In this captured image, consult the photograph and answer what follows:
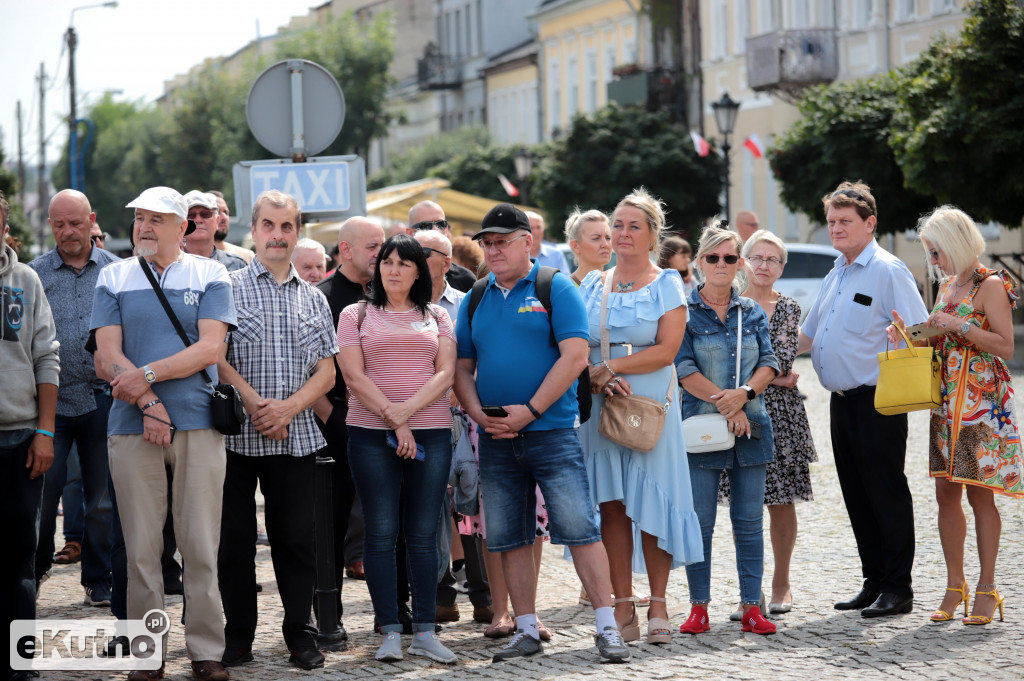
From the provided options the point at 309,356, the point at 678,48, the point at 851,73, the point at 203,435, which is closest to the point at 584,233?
the point at 309,356

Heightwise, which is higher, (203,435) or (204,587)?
(203,435)

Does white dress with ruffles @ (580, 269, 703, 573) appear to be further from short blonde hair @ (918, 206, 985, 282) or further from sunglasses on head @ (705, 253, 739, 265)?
short blonde hair @ (918, 206, 985, 282)

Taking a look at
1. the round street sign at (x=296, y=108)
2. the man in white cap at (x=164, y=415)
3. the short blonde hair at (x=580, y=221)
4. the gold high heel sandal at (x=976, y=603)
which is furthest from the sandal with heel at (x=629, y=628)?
the round street sign at (x=296, y=108)

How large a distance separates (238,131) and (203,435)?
55.0 metres

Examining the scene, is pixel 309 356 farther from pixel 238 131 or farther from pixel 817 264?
pixel 238 131

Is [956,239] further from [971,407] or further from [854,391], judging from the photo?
[854,391]

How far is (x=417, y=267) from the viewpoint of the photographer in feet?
22.3

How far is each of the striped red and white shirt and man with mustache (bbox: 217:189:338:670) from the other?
14cm

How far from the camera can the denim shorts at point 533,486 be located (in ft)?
21.4

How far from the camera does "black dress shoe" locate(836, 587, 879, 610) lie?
734 cm

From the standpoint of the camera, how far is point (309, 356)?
6.60 metres

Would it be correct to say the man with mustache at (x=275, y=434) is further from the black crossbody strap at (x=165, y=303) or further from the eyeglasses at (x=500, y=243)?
the eyeglasses at (x=500, y=243)

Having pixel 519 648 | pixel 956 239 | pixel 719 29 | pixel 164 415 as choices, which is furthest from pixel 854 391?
pixel 719 29

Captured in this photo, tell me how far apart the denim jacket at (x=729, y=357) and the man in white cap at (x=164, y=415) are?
7.75 feet
